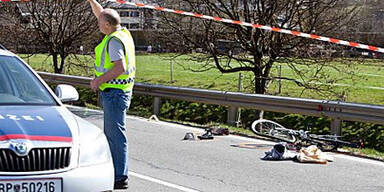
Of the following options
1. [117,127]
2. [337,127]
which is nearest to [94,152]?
[117,127]

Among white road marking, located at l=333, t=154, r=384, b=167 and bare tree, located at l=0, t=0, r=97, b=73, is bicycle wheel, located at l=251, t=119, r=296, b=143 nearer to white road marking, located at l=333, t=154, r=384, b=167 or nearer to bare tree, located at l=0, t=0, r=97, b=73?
white road marking, located at l=333, t=154, r=384, b=167

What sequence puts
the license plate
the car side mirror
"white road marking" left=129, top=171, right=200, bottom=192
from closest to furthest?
the license plate < the car side mirror < "white road marking" left=129, top=171, right=200, bottom=192

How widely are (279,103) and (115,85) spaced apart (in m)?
5.72

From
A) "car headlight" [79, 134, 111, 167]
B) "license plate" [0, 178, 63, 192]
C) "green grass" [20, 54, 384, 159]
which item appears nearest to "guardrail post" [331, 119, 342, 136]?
"green grass" [20, 54, 384, 159]

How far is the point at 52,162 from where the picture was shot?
471 centimetres

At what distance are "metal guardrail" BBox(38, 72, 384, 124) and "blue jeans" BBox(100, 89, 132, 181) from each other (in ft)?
16.1

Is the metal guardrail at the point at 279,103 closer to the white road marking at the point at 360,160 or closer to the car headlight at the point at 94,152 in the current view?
the white road marking at the point at 360,160

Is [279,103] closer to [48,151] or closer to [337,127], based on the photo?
[337,127]

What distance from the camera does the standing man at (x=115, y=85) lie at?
21.4ft

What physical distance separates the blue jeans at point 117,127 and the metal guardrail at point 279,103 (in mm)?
4915

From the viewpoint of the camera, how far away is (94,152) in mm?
5098

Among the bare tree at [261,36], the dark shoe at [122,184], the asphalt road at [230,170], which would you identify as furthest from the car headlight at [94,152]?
the bare tree at [261,36]

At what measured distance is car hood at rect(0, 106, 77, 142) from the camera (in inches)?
188

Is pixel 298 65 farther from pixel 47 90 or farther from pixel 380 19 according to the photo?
pixel 47 90
